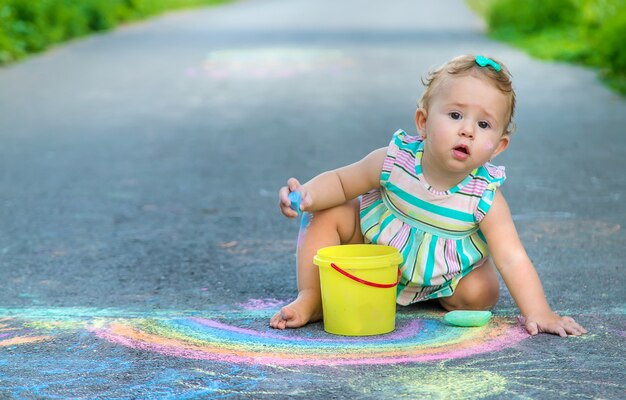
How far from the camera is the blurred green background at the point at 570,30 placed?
36.1 feet

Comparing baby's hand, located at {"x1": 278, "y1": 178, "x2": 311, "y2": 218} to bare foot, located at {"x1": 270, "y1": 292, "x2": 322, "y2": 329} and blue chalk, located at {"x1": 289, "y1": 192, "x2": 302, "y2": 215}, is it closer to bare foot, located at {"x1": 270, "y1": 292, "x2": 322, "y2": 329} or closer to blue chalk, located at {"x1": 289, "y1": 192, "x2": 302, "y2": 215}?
blue chalk, located at {"x1": 289, "y1": 192, "x2": 302, "y2": 215}

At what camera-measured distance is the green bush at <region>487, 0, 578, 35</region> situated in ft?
54.6

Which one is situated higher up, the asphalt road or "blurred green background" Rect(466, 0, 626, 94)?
"blurred green background" Rect(466, 0, 626, 94)

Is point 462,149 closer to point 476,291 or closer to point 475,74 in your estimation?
point 475,74

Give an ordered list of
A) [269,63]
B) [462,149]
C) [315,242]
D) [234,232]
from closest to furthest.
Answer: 1. [462,149]
2. [315,242]
3. [234,232]
4. [269,63]

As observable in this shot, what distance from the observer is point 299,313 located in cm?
349

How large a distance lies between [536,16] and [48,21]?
24.3 feet

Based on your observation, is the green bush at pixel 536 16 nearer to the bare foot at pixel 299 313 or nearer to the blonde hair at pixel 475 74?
the blonde hair at pixel 475 74

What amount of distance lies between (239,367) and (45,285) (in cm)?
133

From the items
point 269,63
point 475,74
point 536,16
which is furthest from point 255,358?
point 536,16

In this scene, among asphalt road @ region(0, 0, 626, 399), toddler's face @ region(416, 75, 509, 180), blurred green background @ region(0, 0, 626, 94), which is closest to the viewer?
asphalt road @ region(0, 0, 626, 399)

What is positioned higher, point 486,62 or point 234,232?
point 486,62

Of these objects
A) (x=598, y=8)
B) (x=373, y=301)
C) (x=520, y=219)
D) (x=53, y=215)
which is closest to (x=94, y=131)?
(x=53, y=215)

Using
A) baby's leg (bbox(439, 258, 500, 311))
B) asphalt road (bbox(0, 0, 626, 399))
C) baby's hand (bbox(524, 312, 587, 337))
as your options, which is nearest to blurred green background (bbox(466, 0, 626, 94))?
asphalt road (bbox(0, 0, 626, 399))
